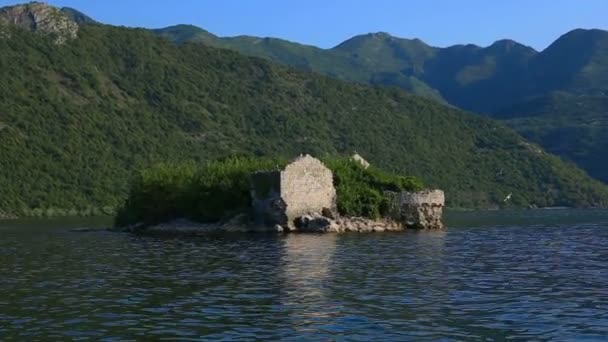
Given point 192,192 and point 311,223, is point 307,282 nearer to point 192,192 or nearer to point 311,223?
point 311,223

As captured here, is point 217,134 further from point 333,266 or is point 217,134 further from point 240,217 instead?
point 333,266

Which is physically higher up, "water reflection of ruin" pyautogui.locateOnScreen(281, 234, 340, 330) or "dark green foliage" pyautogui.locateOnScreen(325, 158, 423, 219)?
"dark green foliage" pyautogui.locateOnScreen(325, 158, 423, 219)

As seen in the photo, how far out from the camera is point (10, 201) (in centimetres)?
12838

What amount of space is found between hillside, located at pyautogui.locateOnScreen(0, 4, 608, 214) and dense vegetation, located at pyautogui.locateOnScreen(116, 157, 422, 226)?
184 feet

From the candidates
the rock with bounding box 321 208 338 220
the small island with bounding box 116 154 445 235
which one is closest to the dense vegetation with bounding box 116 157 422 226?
the small island with bounding box 116 154 445 235

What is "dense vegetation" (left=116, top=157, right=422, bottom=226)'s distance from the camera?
72.1 metres

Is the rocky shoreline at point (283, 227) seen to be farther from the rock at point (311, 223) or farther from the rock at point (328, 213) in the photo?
the rock at point (328, 213)

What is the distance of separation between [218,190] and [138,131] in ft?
315

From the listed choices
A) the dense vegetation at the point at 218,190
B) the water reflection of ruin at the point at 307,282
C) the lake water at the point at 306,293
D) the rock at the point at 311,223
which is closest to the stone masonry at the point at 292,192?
the rock at the point at 311,223

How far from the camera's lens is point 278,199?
67.2 m

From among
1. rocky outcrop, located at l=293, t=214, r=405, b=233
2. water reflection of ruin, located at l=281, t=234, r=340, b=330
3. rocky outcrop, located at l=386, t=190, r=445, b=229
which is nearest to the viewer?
water reflection of ruin, located at l=281, t=234, r=340, b=330

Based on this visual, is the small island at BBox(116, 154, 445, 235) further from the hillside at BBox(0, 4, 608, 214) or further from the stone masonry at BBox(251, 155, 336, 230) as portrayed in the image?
the hillside at BBox(0, 4, 608, 214)

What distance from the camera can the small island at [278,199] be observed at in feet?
223

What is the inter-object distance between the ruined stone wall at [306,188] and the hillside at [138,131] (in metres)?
70.3
